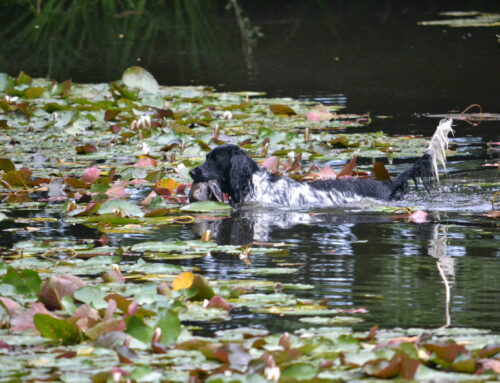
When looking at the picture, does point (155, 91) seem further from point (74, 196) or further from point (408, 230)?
point (408, 230)

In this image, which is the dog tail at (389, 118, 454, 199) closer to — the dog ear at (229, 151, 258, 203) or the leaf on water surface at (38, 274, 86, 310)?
the dog ear at (229, 151, 258, 203)

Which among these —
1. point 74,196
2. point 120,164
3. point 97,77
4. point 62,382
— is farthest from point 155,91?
point 62,382

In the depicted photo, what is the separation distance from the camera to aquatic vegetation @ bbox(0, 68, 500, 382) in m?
4.29

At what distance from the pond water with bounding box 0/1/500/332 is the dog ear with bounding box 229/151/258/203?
18 cm

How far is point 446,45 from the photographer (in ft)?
63.9

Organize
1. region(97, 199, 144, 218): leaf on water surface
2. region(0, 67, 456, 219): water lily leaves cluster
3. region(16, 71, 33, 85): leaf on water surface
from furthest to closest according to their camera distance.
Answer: region(16, 71, 33, 85): leaf on water surface → region(0, 67, 456, 219): water lily leaves cluster → region(97, 199, 144, 218): leaf on water surface

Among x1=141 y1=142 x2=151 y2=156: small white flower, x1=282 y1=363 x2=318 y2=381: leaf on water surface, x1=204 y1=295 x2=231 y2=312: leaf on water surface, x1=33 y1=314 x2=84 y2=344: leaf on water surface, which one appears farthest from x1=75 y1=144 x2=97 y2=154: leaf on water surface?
x1=282 y1=363 x2=318 y2=381: leaf on water surface

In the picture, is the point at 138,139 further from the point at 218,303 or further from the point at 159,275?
the point at 218,303

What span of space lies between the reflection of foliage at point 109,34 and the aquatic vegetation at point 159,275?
601cm

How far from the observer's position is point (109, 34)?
22.5m

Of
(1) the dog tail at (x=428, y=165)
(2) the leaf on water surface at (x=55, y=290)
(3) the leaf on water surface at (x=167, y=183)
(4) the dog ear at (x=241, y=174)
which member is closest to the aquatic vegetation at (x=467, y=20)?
(1) the dog tail at (x=428, y=165)

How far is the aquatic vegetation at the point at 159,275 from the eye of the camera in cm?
429

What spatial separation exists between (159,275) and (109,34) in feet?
56.1

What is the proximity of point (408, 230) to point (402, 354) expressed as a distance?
361 cm
